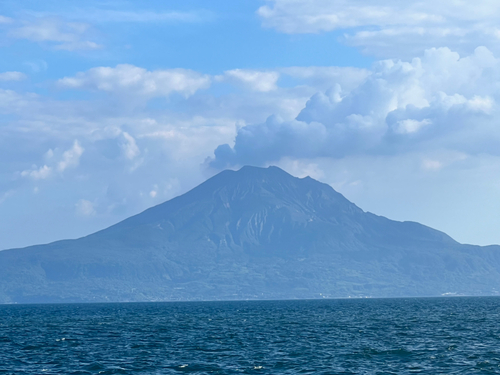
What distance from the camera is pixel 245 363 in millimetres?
69750

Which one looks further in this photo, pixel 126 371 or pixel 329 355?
pixel 329 355

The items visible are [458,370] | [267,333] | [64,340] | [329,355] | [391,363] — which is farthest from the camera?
[267,333]

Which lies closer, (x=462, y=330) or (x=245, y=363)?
(x=245, y=363)

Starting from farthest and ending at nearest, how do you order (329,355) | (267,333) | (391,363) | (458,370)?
1. (267,333)
2. (329,355)
3. (391,363)
4. (458,370)

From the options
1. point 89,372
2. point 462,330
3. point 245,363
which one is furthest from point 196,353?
point 462,330

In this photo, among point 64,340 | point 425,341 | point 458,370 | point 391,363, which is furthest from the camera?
point 64,340

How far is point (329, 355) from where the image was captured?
75812 mm

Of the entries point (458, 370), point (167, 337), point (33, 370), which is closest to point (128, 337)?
point (167, 337)

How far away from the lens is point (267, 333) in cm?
10700

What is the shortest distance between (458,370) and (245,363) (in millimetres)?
20243

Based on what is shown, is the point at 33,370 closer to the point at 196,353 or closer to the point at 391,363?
the point at 196,353

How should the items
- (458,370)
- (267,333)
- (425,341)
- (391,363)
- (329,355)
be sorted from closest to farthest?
(458,370)
(391,363)
(329,355)
(425,341)
(267,333)

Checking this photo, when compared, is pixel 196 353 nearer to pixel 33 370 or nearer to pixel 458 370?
pixel 33 370

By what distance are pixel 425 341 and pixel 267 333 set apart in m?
26.1
